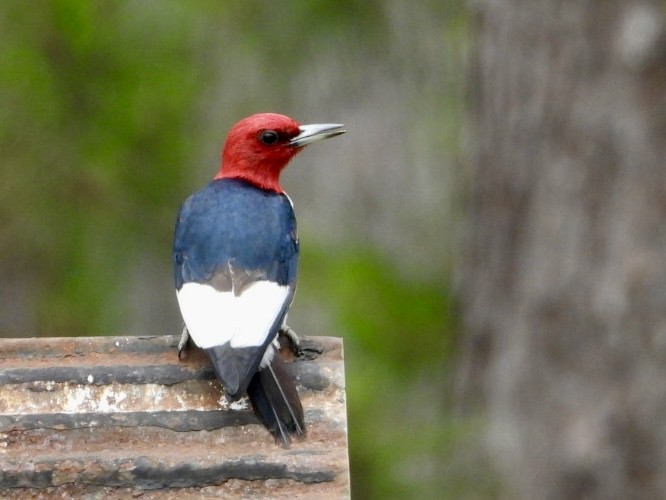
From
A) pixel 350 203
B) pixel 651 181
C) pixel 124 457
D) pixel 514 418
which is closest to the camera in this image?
pixel 124 457

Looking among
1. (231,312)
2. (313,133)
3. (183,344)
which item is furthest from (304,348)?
(313,133)

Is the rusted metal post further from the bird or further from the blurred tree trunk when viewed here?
the blurred tree trunk

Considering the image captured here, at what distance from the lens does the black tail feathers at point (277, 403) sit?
3656mm

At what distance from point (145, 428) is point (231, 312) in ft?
1.88

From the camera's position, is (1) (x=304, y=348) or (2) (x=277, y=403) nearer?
(2) (x=277, y=403)

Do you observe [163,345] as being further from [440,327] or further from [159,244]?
[159,244]

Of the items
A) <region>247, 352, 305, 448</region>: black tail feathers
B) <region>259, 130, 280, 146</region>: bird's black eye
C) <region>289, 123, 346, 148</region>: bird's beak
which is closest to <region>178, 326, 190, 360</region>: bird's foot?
<region>247, 352, 305, 448</region>: black tail feathers

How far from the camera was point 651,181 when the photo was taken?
6051mm

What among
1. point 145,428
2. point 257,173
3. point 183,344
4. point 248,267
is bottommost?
point 145,428

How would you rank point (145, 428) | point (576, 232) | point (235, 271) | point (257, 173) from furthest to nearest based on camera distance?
point (576, 232)
point (257, 173)
point (235, 271)
point (145, 428)

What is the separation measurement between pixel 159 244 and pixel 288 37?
149 centimetres

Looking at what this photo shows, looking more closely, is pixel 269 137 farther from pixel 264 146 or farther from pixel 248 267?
pixel 248 267

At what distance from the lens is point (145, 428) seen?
3.65 metres

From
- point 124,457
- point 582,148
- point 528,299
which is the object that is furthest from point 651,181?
point 124,457
